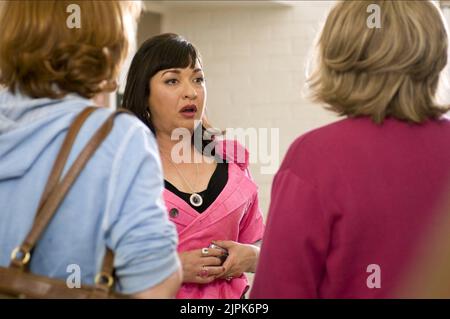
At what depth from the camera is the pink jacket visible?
2148 millimetres

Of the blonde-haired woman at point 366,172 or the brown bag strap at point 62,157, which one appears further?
the blonde-haired woman at point 366,172

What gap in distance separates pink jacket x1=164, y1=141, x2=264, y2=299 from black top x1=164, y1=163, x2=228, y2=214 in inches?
0.5

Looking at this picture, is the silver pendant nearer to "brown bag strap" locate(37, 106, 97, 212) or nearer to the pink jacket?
the pink jacket

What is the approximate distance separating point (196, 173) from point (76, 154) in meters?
0.93

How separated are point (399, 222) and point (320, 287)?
0.19 m

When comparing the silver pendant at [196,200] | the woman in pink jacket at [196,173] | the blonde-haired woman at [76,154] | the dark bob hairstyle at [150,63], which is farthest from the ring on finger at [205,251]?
the blonde-haired woman at [76,154]

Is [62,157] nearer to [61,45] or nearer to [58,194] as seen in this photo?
[58,194]

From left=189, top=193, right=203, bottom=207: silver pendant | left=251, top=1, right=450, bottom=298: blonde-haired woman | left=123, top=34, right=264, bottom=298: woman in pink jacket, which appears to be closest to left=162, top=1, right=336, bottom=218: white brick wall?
left=123, top=34, right=264, bottom=298: woman in pink jacket

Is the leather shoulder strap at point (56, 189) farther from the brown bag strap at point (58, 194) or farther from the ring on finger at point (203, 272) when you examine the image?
the ring on finger at point (203, 272)

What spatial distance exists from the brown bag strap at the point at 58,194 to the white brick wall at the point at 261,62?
9.49 ft

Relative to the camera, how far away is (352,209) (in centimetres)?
146

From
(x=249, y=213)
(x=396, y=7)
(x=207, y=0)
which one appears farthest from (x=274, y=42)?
(x=396, y=7)

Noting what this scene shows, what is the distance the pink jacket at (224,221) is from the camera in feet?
7.05

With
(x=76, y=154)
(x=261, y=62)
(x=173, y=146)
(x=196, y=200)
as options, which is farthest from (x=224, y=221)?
(x=261, y=62)
